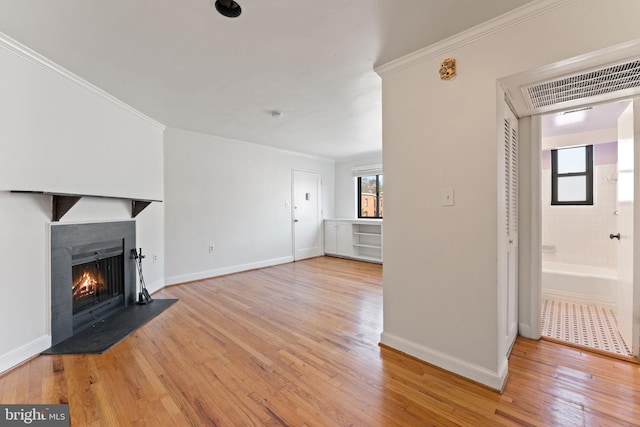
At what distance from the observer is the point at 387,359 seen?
1.96 metres

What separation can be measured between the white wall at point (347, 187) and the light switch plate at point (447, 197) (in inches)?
172

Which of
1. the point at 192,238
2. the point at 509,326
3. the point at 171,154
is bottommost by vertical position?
the point at 509,326

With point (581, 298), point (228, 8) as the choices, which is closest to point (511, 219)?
point (581, 298)

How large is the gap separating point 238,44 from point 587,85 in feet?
7.66

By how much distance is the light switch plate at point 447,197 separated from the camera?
5.90ft

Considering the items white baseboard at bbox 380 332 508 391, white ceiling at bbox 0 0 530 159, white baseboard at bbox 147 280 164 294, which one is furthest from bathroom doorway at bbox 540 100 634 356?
white baseboard at bbox 147 280 164 294

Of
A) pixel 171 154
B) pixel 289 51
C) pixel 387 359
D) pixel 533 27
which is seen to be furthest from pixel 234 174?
pixel 533 27

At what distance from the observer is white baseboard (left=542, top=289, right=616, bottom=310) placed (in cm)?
291

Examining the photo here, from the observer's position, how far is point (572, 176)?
3.88 metres

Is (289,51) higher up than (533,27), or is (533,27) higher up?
(289,51)

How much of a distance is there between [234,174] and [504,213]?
403cm

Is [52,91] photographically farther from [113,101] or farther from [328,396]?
[328,396]

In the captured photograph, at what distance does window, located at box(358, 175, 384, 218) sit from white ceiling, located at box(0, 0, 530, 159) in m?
3.36

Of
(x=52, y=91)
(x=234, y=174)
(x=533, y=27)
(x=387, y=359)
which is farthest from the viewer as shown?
(x=234, y=174)
